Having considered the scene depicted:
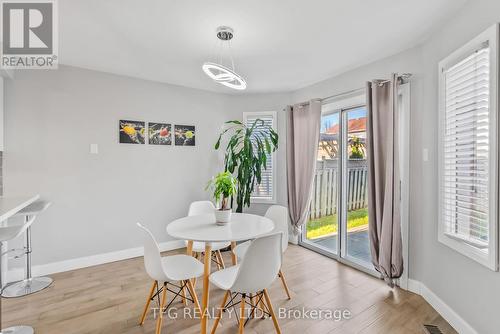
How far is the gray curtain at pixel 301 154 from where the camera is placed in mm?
3578

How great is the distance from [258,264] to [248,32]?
2.02 m

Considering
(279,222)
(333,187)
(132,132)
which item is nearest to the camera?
(279,222)

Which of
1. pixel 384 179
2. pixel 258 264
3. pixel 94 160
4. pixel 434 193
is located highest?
pixel 94 160

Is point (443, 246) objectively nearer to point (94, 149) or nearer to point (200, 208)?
point (200, 208)

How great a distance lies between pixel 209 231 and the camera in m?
2.05

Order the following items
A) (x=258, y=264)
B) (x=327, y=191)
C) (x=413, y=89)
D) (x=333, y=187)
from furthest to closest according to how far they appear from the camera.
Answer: (x=327, y=191), (x=333, y=187), (x=413, y=89), (x=258, y=264)

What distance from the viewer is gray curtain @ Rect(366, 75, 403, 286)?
252cm

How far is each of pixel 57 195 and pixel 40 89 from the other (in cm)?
129

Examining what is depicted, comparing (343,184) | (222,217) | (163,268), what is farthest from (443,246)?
(163,268)

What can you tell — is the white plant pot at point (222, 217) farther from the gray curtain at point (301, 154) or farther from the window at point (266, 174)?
the window at point (266, 174)

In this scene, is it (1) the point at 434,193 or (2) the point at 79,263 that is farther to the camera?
(2) the point at 79,263

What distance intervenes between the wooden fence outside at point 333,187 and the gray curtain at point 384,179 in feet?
1.40

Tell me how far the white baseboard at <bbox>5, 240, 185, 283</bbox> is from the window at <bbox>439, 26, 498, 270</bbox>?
3.56 m

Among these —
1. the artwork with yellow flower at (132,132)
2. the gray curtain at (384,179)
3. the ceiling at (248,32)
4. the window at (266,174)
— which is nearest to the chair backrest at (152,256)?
the ceiling at (248,32)
